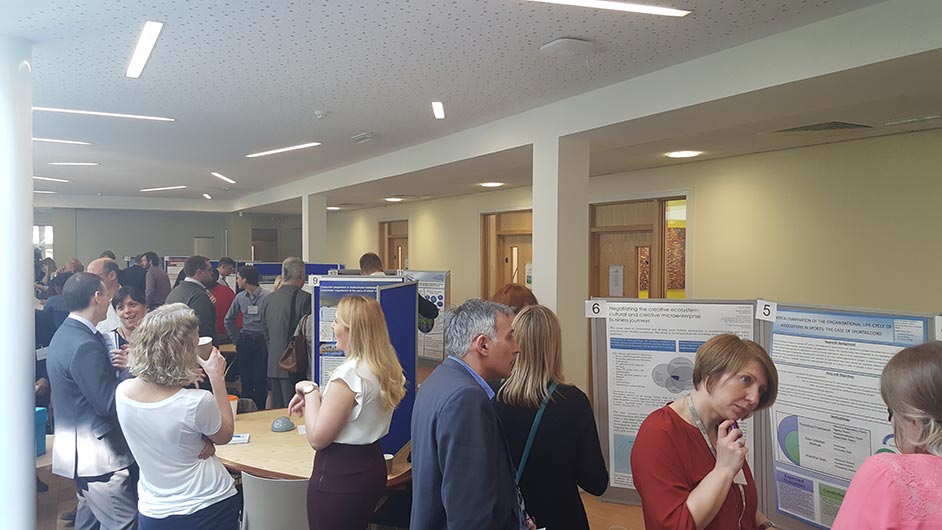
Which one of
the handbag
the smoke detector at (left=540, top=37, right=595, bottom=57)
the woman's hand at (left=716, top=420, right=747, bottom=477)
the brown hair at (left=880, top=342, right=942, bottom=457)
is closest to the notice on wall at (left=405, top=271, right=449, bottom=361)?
the handbag

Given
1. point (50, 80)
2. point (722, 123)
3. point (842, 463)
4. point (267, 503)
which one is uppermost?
point (50, 80)

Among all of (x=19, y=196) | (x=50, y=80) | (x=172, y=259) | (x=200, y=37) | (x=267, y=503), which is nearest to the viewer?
(x=267, y=503)

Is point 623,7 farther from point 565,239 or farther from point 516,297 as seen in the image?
point 565,239

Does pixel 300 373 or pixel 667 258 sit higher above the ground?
pixel 667 258

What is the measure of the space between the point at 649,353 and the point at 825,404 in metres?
0.86

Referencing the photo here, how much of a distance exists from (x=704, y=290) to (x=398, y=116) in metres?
3.62

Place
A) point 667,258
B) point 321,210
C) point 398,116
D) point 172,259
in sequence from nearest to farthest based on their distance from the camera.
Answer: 1. point 398,116
2. point 667,258
3. point 321,210
4. point 172,259

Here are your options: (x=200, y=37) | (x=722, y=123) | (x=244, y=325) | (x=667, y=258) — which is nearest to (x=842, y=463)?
(x=722, y=123)

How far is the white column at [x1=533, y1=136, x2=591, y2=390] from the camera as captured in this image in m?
4.35

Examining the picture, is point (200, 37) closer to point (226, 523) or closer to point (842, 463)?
point (226, 523)

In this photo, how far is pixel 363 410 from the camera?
2.38m

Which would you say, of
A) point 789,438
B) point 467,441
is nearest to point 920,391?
point 467,441

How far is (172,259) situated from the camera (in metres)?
10.9

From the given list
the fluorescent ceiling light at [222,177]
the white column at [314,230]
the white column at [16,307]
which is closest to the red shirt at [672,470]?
the white column at [16,307]
